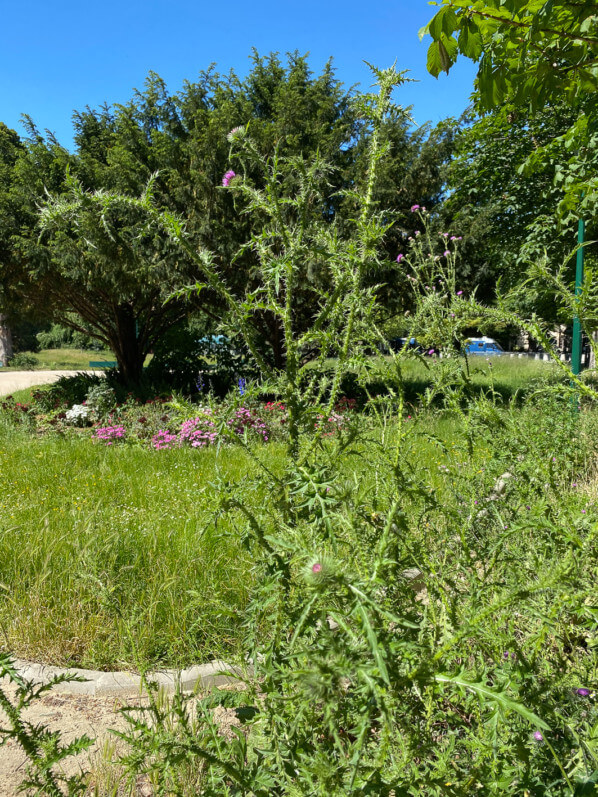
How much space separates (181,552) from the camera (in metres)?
3.09

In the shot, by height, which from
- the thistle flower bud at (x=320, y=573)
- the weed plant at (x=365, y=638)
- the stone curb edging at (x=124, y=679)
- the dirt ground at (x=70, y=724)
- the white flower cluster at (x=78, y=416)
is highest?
the thistle flower bud at (x=320, y=573)

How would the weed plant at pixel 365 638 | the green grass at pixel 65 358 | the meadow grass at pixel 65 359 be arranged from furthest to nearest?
the green grass at pixel 65 358
the meadow grass at pixel 65 359
the weed plant at pixel 365 638

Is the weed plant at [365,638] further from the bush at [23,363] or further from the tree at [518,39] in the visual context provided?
the bush at [23,363]

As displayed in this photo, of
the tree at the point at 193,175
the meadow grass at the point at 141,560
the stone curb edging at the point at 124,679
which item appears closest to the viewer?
the meadow grass at the point at 141,560

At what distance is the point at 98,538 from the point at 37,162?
913cm

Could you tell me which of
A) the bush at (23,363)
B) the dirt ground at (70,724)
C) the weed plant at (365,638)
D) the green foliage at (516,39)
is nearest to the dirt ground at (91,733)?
the dirt ground at (70,724)

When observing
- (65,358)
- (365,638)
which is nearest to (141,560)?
(365,638)

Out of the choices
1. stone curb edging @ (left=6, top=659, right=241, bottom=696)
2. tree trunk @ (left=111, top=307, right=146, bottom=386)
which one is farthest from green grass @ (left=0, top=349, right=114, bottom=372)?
stone curb edging @ (left=6, top=659, right=241, bottom=696)

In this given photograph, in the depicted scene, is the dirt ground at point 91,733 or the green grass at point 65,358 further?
the green grass at point 65,358

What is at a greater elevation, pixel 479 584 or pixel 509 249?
Answer: pixel 509 249

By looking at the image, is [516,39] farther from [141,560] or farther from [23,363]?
[23,363]

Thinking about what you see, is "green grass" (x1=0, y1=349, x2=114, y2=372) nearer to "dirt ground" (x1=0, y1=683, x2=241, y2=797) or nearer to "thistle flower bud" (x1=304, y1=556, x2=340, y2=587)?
"dirt ground" (x1=0, y1=683, x2=241, y2=797)

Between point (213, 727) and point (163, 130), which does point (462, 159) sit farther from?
point (213, 727)

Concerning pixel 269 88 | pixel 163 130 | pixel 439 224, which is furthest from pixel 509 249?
pixel 163 130
